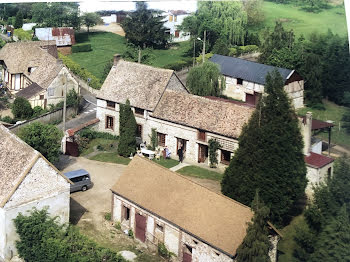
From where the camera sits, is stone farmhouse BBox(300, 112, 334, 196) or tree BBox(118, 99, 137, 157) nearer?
stone farmhouse BBox(300, 112, 334, 196)

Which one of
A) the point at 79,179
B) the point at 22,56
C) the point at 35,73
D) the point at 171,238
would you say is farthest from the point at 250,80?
the point at 171,238

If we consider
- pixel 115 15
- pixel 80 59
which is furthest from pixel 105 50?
pixel 115 15

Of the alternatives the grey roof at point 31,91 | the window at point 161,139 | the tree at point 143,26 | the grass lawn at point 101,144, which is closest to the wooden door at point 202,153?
the window at point 161,139

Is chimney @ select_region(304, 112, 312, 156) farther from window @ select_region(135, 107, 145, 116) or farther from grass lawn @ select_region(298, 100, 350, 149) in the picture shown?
window @ select_region(135, 107, 145, 116)

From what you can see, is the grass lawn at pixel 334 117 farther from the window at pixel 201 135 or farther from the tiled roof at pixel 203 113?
the window at pixel 201 135

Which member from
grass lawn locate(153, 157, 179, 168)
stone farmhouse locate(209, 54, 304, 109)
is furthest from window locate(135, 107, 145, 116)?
stone farmhouse locate(209, 54, 304, 109)

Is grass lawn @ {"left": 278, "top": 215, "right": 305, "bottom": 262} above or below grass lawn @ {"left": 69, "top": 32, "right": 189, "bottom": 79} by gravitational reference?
below

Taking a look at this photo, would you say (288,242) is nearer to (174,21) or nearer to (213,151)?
(213,151)

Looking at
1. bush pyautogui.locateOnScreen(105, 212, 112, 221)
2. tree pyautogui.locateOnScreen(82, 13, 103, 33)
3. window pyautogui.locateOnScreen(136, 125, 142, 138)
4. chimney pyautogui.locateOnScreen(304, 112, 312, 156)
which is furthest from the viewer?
tree pyautogui.locateOnScreen(82, 13, 103, 33)

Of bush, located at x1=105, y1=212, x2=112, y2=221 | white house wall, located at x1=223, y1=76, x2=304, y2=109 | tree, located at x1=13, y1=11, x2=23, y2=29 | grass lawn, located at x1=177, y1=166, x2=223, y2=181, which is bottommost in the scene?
bush, located at x1=105, y1=212, x2=112, y2=221
